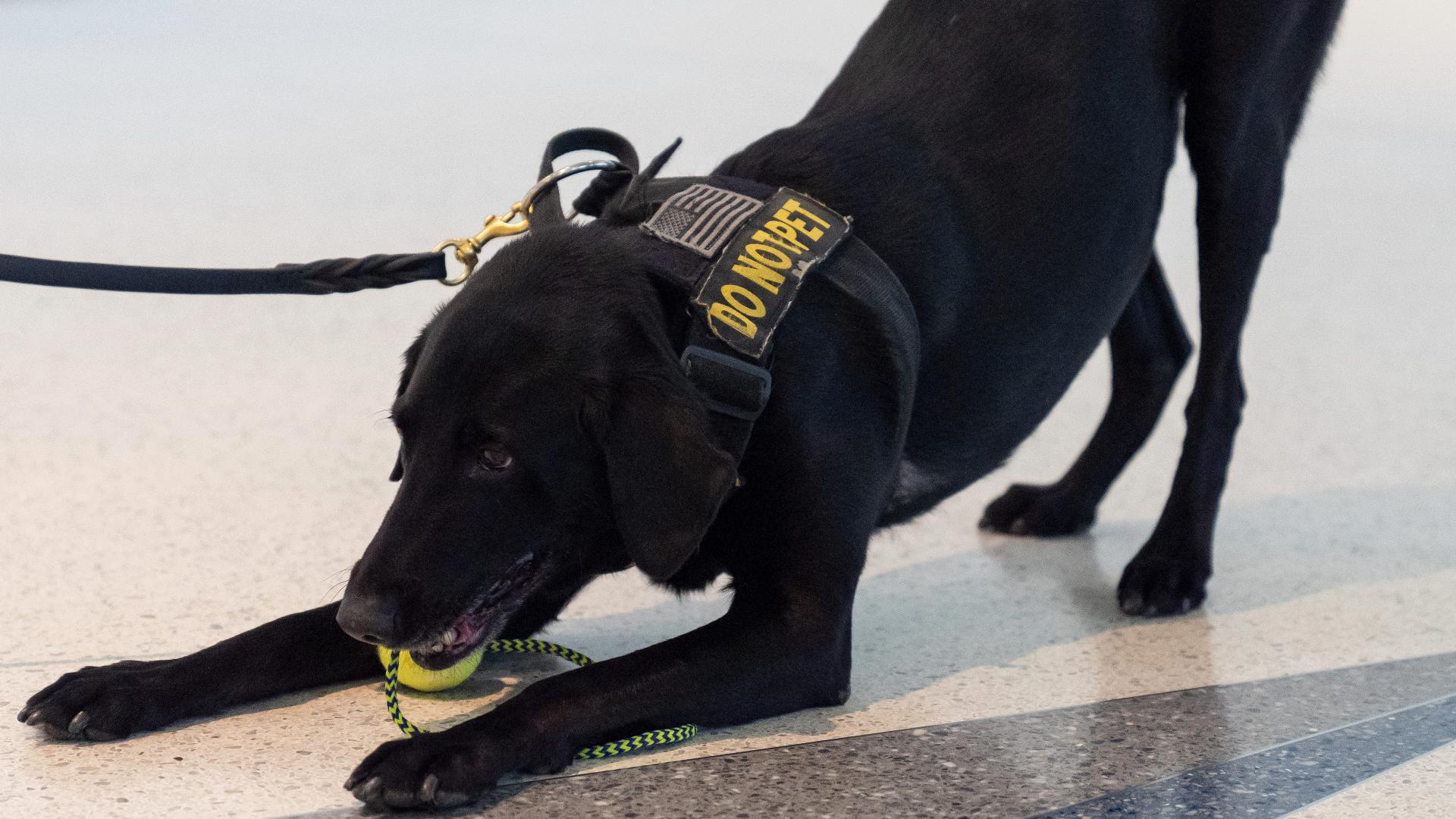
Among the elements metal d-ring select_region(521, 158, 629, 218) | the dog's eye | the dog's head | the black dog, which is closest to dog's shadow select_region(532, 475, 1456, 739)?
the black dog

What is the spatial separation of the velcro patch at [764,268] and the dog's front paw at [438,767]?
0.56m

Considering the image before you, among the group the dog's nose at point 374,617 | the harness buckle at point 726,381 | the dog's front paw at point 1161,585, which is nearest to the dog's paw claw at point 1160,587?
the dog's front paw at point 1161,585

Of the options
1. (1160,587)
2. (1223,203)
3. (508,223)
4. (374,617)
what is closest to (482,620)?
(374,617)

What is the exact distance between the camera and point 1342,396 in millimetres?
4383

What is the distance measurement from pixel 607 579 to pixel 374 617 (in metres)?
1.05

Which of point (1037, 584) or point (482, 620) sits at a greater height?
point (482, 620)

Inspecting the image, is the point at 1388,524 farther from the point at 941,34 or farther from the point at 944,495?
the point at 941,34

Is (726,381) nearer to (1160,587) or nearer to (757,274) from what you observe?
(757,274)

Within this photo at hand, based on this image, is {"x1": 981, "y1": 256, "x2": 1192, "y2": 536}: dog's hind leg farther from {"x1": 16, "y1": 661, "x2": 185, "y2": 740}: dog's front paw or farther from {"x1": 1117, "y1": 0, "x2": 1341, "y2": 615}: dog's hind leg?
{"x1": 16, "y1": 661, "x2": 185, "y2": 740}: dog's front paw

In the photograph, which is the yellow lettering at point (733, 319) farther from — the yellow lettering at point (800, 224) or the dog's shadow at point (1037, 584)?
the dog's shadow at point (1037, 584)

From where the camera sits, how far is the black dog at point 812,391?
6.16ft

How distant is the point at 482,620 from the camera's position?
1.95m

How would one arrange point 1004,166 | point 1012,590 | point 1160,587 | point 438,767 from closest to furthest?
point 438,767 < point 1004,166 < point 1160,587 < point 1012,590

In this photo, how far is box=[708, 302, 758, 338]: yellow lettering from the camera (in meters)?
1.95
